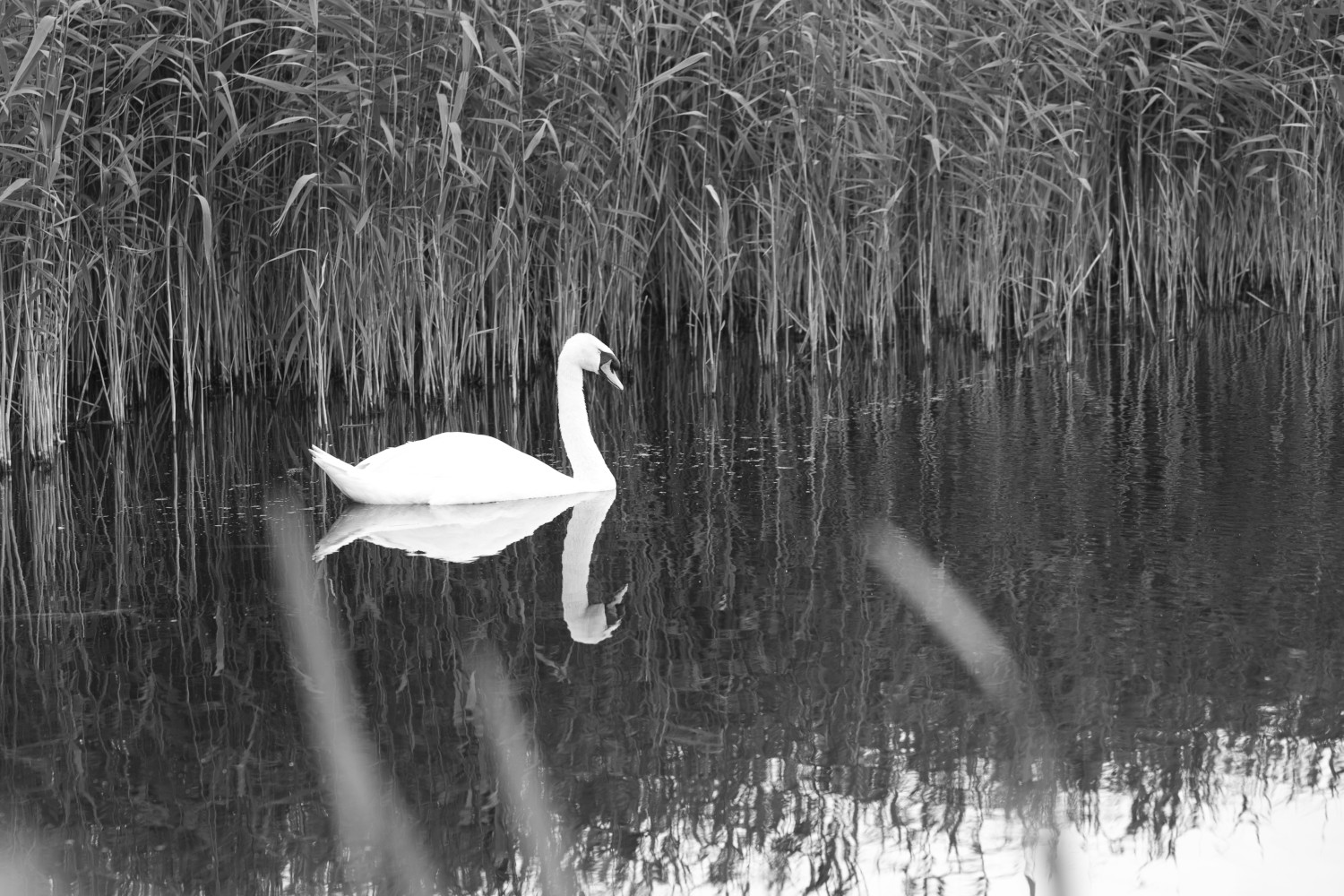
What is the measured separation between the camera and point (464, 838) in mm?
3375

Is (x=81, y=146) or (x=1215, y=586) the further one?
(x=81, y=146)

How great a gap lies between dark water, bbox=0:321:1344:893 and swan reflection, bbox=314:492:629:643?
3cm

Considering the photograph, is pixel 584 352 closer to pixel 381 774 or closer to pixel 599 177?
pixel 599 177

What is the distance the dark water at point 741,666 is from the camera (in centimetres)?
331

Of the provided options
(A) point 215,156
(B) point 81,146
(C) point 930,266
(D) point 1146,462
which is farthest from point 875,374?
(B) point 81,146

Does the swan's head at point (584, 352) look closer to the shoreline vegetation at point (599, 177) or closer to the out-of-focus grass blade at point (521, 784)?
the shoreline vegetation at point (599, 177)

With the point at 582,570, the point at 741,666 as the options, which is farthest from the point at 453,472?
the point at 741,666

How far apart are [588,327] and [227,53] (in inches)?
93.4

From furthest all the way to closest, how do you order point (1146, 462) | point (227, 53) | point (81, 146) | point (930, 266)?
point (930, 266)
point (227, 53)
point (81, 146)
point (1146, 462)

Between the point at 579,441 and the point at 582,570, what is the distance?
1265 millimetres

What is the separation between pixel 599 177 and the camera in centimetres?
859

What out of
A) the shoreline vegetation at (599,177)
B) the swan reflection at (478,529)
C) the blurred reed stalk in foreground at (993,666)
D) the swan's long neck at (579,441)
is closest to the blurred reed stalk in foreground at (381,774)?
the swan reflection at (478,529)

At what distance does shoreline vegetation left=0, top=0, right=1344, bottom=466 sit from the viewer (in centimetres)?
734

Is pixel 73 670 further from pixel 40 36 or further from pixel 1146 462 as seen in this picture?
pixel 1146 462
